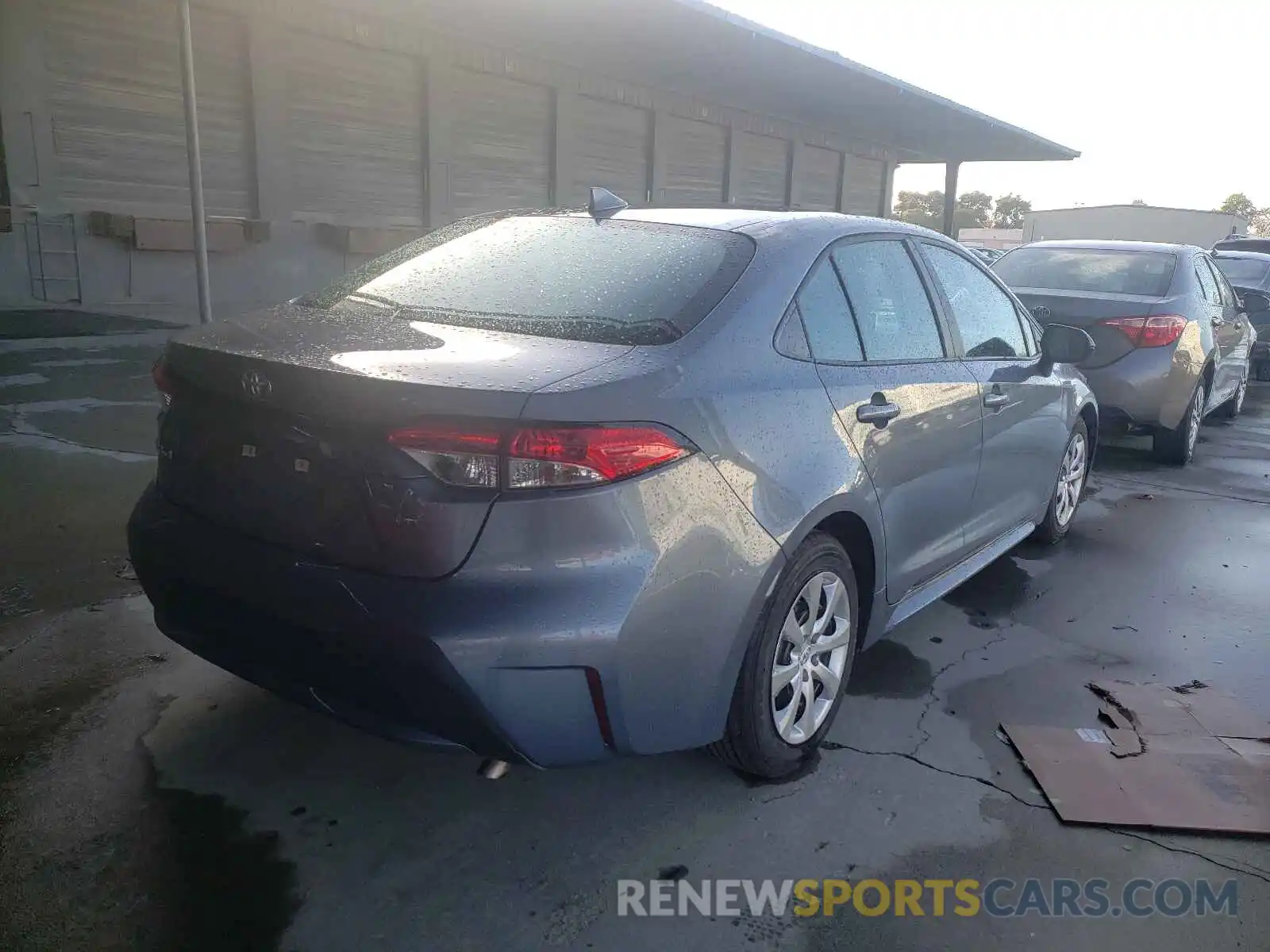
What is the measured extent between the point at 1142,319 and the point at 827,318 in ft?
15.5

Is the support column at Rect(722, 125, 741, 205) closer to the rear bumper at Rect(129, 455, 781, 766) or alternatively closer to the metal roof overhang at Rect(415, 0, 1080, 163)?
the metal roof overhang at Rect(415, 0, 1080, 163)

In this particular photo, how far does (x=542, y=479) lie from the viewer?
2191 millimetres

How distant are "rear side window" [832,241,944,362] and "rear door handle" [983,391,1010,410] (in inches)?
14.3

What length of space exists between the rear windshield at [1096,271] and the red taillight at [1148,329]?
0.36 meters

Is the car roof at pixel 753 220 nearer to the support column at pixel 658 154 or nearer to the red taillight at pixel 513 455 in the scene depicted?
the red taillight at pixel 513 455

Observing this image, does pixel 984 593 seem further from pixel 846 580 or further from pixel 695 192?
pixel 695 192

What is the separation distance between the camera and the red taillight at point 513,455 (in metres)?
2.17

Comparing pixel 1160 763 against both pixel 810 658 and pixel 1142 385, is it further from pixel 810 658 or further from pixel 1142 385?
pixel 1142 385

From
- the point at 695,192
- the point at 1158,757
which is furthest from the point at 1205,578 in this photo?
the point at 695,192

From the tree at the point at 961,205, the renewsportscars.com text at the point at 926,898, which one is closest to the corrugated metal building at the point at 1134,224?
the tree at the point at 961,205

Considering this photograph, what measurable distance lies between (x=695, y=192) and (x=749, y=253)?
14452mm

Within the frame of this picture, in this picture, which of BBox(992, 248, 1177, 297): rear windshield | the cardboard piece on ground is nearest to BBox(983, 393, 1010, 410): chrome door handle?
the cardboard piece on ground

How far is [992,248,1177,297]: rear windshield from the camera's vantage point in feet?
23.7

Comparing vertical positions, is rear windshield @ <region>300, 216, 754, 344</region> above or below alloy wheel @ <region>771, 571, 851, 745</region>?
above
